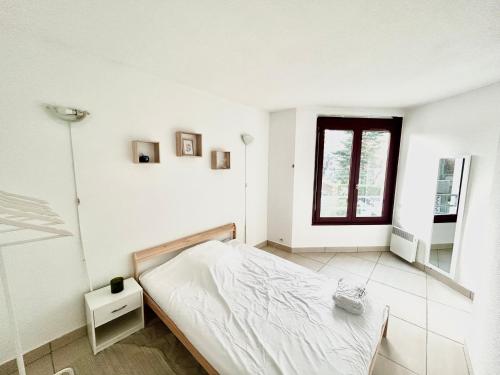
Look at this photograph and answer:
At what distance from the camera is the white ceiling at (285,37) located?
118 cm

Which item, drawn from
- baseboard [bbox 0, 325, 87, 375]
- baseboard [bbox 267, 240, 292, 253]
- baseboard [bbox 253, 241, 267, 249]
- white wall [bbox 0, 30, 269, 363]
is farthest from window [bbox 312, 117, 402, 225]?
baseboard [bbox 0, 325, 87, 375]

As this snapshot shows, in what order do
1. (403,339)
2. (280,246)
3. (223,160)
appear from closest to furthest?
(403,339) < (223,160) < (280,246)

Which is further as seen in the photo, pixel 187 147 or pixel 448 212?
pixel 448 212

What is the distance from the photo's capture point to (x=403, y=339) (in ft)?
6.19

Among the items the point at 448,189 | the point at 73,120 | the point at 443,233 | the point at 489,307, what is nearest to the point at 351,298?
the point at 489,307

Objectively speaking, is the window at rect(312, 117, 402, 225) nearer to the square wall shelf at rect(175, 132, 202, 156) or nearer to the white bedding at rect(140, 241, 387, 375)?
the white bedding at rect(140, 241, 387, 375)

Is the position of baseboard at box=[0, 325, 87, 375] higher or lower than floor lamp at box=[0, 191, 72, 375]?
lower

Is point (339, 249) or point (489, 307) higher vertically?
point (489, 307)

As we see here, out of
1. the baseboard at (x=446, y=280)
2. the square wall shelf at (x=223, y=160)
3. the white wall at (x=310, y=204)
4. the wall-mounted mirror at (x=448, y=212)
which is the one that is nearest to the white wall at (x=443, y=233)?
the wall-mounted mirror at (x=448, y=212)

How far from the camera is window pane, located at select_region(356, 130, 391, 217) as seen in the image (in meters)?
3.46

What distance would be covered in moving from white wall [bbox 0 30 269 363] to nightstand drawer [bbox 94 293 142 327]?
315 mm

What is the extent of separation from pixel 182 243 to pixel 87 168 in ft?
4.05

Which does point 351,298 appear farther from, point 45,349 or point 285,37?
point 45,349

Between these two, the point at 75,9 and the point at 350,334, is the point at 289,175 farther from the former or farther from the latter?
the point at 75,9
